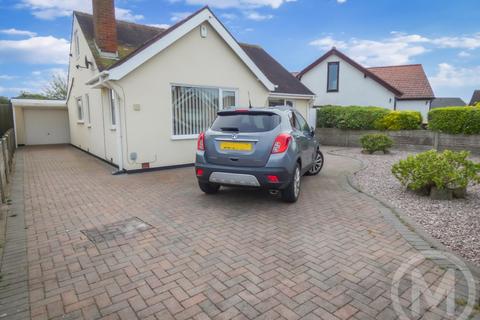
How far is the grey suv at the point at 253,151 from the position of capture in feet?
16.7

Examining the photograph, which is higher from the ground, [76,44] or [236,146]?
[76,44]

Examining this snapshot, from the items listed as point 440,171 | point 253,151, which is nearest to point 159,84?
point 253,151

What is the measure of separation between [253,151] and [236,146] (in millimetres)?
332

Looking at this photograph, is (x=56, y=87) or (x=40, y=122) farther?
(x=56, y=87)

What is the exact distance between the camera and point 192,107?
9.82 m

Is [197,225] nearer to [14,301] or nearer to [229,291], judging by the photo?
[229,291]

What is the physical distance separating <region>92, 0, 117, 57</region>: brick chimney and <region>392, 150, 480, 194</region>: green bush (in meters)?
9.59

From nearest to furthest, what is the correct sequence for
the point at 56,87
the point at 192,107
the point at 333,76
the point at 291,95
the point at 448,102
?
the point at 192,107
the point at 291,95
the point at 333,76
the point at 56,87
the point at 448,102

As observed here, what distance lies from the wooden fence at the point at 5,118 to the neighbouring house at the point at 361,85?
19.6m

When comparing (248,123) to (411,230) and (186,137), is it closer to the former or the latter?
(411,230)

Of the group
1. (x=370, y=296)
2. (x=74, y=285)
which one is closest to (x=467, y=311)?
(x=370, y=296)

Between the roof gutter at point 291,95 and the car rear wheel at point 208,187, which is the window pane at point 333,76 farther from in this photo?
the car rear wheel at point 208,187

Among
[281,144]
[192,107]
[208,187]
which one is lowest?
[208,187]

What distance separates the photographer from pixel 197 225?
4.50 metres
